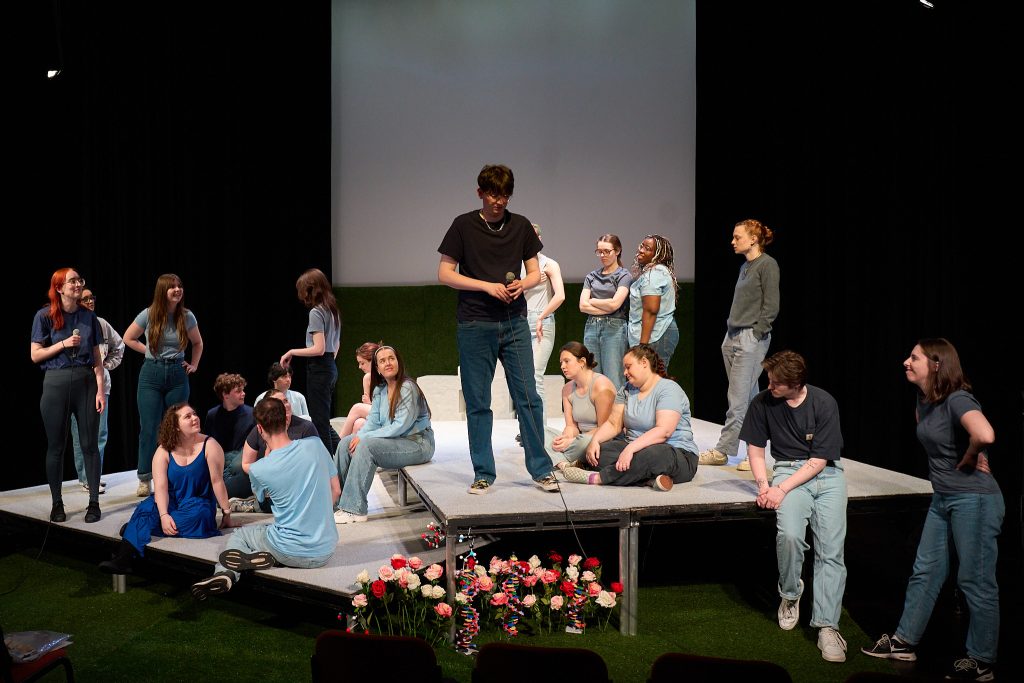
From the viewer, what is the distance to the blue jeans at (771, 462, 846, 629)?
3822 mm

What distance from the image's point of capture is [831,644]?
12.1ft

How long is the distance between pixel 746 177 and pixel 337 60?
406 centimetres

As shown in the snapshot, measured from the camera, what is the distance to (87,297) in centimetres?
538

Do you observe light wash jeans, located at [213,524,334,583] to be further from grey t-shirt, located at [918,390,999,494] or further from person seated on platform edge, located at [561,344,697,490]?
grey t-shirt, located at [918,390,999,494]

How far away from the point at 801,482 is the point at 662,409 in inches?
31.8

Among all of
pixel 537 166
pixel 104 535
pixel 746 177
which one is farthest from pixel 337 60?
pixel 104 535

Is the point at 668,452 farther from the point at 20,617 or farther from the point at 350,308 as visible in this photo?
the point at 350,308

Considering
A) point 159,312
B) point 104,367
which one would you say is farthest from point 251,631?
point 104,367

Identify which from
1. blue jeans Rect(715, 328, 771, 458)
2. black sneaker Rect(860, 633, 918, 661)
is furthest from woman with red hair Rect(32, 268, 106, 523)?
black sneaker Rect(860, 633, 918, 661)

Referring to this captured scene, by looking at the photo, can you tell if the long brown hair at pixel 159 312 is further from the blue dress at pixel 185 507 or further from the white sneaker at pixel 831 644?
the white sneaker at pixel 831 644

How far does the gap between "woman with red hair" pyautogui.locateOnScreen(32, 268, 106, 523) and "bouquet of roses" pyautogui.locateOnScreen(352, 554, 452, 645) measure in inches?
79.7

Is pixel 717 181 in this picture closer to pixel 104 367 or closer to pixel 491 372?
pixel 491 372

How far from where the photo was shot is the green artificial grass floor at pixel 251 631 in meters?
3.63

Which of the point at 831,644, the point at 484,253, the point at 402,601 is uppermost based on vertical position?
the point at 484,253
